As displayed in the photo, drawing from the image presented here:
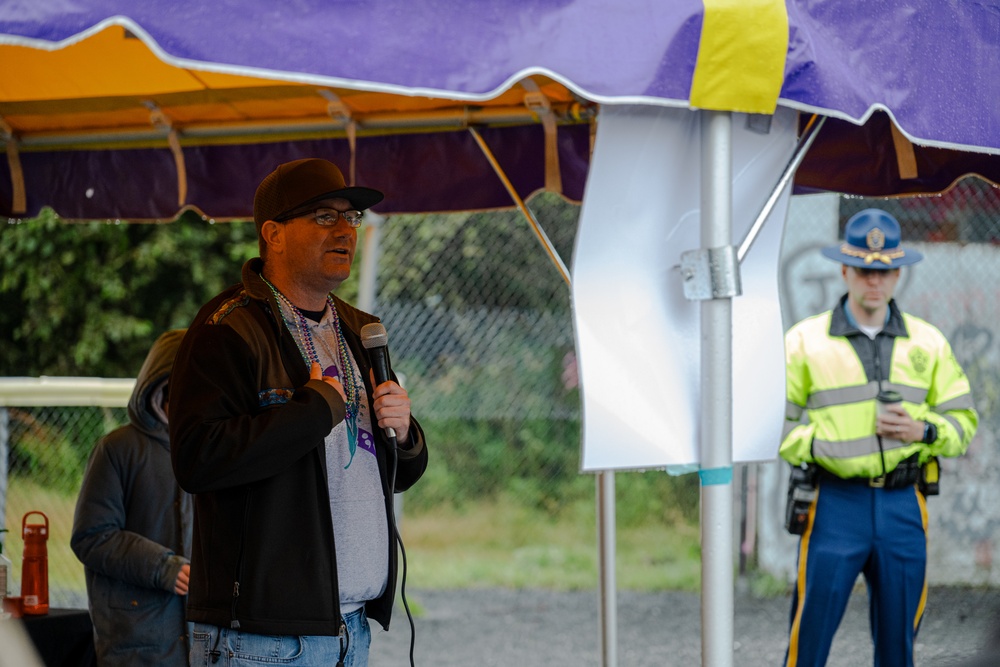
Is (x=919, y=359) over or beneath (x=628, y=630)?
over

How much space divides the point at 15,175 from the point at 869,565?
4.46 meters

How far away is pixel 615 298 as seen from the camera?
10.9 ft

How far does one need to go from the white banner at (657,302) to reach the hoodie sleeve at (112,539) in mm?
1760

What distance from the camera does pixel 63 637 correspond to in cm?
453

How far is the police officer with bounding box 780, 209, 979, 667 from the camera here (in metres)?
5.31

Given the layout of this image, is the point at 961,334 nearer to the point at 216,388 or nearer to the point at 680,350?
the point at 680,350

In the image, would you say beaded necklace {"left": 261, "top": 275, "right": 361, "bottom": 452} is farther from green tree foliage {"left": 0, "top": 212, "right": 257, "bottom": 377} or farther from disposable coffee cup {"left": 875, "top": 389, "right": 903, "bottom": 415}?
green tree foliage {"left": 0, "top": 212, "right": 257, "bottom": 377}

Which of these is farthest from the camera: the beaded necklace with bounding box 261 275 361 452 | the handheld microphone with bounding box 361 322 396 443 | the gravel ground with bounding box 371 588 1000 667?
the gravel ground with bounding box 371 588 1000 667

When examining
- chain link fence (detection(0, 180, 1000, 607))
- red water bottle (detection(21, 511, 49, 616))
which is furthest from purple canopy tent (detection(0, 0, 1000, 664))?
chain link fence (detection(0, 180, 1000, 607))

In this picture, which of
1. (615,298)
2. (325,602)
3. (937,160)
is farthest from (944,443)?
(325,602)

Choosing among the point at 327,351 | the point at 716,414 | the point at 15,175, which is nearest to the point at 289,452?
the point at 327,351

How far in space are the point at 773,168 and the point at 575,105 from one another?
161 cm

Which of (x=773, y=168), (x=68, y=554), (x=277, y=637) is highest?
(x=773, y=168)

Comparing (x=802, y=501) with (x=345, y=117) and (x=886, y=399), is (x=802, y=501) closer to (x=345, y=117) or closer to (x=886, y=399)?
(x=886, y=399)
